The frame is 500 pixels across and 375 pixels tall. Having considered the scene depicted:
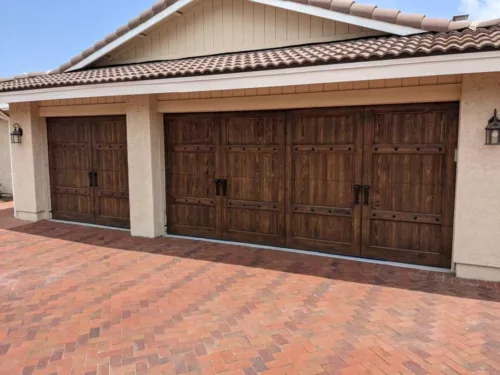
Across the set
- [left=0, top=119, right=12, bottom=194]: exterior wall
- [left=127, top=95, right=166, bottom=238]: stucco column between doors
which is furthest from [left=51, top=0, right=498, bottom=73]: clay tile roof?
[left=0, top=119, right=12, bottom=194]: exterior wall

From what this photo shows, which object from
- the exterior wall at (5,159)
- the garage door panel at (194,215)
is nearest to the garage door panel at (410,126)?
the garage door panel at (194,215)

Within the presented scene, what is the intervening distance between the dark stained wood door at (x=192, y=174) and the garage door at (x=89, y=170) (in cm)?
116

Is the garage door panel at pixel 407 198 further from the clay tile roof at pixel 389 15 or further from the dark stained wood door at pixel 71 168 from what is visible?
the dark stained wood door at pixel 71 168

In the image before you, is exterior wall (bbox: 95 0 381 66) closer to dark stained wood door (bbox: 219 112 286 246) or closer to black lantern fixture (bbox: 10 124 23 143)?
dark stained wood door (bbox: 219 112 286 246)

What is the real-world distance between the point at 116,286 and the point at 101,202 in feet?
12.9

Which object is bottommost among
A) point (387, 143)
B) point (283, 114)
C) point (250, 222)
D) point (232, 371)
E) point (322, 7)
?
point (232, 371)

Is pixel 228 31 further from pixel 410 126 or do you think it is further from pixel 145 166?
pixel 410 126

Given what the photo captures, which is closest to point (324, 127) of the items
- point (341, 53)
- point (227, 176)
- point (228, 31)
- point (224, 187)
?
point (341, 53)

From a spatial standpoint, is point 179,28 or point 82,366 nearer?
point 82,366

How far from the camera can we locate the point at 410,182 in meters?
5.86

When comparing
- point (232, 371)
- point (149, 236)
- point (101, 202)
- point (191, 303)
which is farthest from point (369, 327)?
point (101, 202)

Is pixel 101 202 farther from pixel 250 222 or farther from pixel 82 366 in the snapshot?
pixel 82 366

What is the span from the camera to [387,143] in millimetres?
5953

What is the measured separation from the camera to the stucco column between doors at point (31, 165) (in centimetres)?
893
